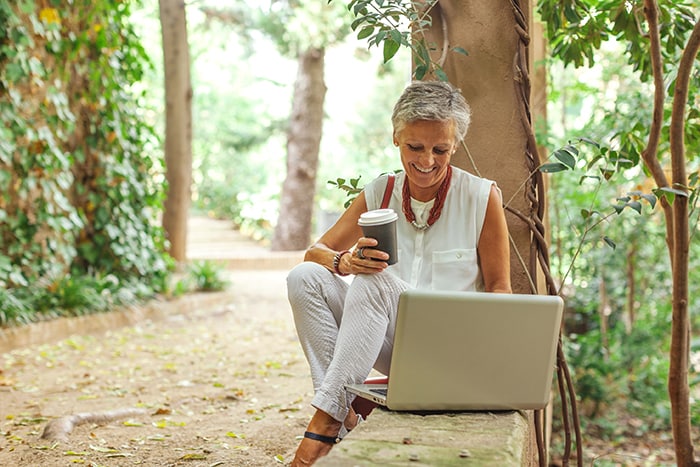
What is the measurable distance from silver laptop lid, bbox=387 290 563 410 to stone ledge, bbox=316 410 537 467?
42 mm

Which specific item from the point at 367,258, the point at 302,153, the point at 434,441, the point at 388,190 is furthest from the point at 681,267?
the point at 302,153

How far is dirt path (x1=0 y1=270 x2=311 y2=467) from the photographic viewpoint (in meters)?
2.88

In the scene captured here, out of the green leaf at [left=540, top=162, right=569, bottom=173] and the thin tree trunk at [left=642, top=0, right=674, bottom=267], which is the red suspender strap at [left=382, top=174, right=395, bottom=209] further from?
the thin tree trunk at [left=642, top=0, right=674, bottom=267]

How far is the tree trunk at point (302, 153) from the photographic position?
1298 cm

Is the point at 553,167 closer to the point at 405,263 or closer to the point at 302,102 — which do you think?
the point at 405,263

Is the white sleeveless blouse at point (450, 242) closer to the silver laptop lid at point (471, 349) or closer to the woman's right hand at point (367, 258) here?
the woman's right hand at point (367, 258)

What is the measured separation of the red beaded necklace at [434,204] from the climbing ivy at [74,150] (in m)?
3.61

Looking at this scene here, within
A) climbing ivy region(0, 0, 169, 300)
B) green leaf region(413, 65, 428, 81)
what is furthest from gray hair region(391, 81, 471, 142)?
climbing ivy region(0, 0, 169, 300)

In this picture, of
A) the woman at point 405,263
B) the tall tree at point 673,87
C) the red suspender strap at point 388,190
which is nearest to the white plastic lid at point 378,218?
the woman at point 405,263

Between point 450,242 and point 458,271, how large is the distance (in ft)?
0.31

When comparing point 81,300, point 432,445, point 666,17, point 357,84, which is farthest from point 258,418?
point 357,84

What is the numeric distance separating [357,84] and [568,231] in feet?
52.9

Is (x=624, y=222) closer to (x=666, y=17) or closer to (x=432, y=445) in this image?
(x=666, y=17)

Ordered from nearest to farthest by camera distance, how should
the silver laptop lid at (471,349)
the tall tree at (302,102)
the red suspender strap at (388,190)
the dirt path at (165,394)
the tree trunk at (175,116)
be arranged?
the silver laptop lid at (471,349) → the red suspender strap at (388,190) → the dirt path at (165,394) → the tree trunk at (175,116) → the tall tree at (302,102)
